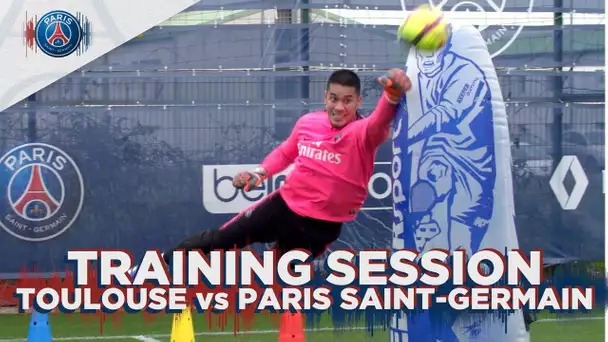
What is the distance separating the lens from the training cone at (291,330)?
7004 mm

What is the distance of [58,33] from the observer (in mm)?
8328

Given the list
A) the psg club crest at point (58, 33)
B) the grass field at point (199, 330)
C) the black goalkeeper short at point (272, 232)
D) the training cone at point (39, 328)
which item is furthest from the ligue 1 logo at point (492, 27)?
the training cone at point (39, 328)

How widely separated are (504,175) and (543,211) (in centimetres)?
309

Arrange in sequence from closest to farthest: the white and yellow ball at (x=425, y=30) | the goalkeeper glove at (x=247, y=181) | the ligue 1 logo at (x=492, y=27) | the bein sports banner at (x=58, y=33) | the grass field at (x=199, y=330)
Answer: the white and yellow ball at (x=425, y=30)
the goalkeeper glove at (x=247, y=181)
the grass field at (x=199, y=330)
the bein sports banner at (x=58, y=33)
the ligue 1 logo at (x=492, y=27)

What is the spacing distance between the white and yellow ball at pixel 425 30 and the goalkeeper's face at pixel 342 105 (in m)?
0.40

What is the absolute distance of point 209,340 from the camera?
7676 mm

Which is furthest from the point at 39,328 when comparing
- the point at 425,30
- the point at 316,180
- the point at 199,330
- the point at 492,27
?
the point at 492,27

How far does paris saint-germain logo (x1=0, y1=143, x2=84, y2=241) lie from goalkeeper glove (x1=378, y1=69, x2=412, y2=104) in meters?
3.38

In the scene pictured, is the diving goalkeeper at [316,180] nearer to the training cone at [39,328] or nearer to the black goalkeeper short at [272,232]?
the black goalkeeper short at [272,232]

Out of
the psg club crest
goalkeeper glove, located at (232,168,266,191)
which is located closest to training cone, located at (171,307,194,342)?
goalkeeper glove, located at (232,168,266,191)

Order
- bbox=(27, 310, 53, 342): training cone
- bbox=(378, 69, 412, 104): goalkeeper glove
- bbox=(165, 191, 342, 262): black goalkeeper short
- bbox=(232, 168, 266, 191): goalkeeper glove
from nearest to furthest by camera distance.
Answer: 1. bbox=(378, 69, 412, 104): goalkeeper glove
2. bbox=(232, 168, 266, 191): goalkeeper glove
3. bbox=(165, 191, 342, 262): black goalkeeper short
4. bbox=(27, 310, 53, 342): training cone

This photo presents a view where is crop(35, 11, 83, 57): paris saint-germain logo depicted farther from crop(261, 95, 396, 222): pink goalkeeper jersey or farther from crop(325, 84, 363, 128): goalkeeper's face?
crop(325, 84, 363, 128): goalkeeper's face

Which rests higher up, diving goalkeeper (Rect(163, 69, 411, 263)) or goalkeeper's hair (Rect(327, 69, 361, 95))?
goalkeeper's hair (Rect(327, 69, 361, 95))

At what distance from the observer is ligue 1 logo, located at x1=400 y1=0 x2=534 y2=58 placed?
862 centimetres
